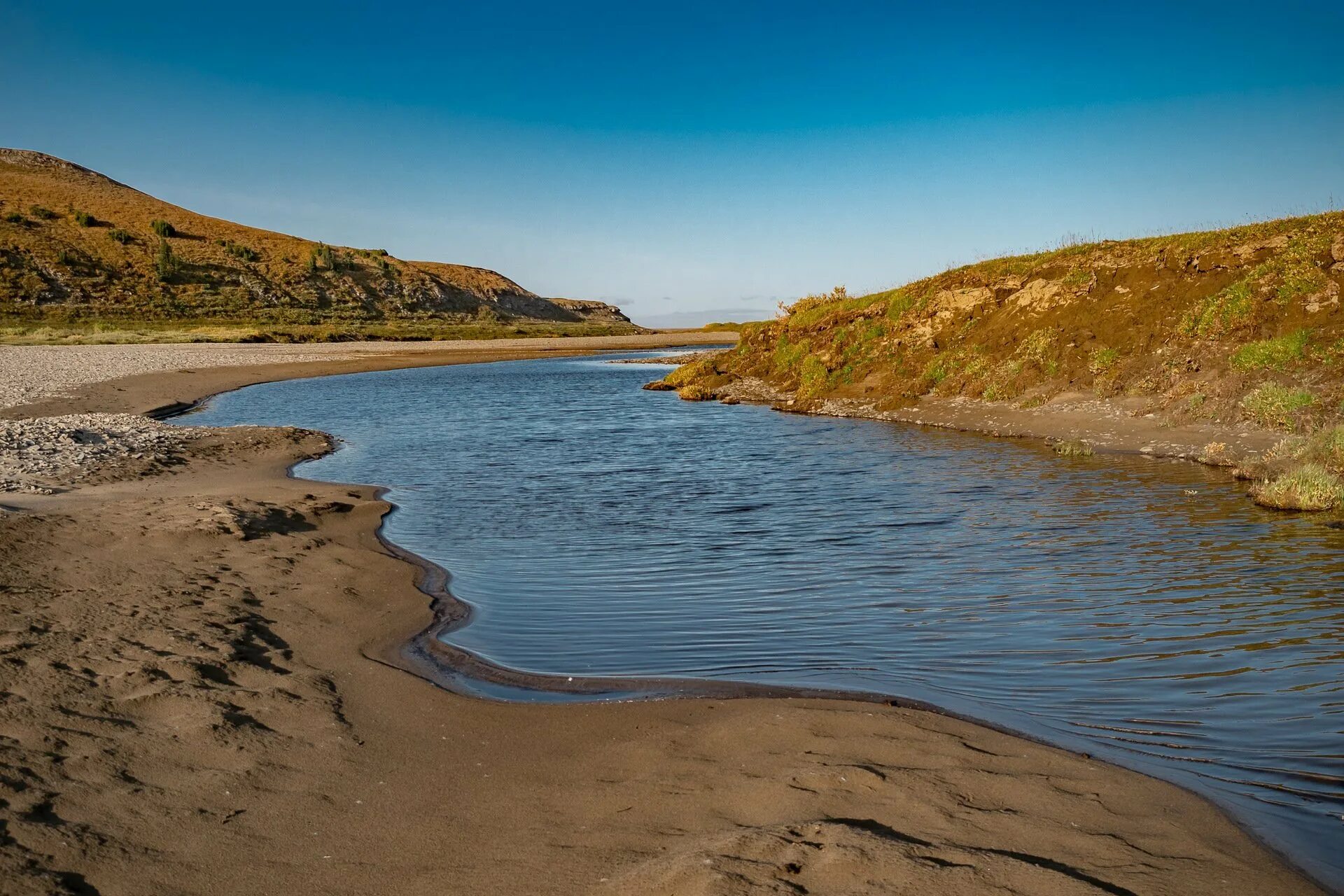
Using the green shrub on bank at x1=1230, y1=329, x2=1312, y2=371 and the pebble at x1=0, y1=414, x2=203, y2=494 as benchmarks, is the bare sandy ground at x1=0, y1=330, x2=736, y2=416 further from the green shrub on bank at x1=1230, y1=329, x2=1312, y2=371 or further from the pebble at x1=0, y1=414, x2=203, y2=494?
the green shrub on bank at x1=1230, y1=329, x2=1312, y2=371

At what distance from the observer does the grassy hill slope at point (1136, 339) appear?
17.4m

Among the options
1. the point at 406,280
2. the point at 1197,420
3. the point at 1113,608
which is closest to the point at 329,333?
the point at 406,280

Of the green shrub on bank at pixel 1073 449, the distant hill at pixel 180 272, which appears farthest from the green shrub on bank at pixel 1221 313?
the distant hill at pixel 180 272

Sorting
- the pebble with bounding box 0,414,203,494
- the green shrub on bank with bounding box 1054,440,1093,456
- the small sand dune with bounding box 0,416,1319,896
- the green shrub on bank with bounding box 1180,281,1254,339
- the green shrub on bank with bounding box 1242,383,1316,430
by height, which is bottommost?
the small sand dune with bounding box 0,416,1319,896

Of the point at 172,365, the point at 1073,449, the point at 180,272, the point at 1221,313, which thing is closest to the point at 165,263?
the point at 180,272

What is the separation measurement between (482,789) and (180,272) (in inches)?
4333

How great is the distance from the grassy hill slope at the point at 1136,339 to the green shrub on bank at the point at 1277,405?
3 centimetres

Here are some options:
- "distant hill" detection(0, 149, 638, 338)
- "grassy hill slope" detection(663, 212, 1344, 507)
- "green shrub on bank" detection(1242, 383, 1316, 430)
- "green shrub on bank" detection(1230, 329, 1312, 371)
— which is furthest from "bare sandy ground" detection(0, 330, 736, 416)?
"green shrub on bank" detection(1230, 329, 1312, 371)

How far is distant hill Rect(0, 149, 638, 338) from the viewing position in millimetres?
85000

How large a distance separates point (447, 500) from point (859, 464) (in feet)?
27.0

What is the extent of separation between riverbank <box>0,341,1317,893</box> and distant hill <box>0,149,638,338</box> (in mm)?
82347

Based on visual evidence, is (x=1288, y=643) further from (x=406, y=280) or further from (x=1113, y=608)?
(x=406, y=280)

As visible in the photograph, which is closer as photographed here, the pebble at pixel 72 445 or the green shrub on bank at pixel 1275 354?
the pebble at pixel 72 445

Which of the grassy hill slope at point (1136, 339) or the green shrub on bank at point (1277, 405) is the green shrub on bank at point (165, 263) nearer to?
the grassy hill slope at point (1136, 339)
